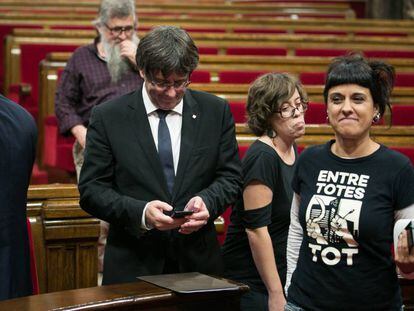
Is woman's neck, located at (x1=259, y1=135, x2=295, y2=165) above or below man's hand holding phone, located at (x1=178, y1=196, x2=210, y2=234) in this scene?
above

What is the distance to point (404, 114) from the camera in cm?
371

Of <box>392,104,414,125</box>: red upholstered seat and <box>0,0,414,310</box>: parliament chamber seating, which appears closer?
<box>0,0,414,310</box>: parliament chamber seating

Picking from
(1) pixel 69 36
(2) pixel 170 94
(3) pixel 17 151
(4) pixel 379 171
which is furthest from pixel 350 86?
(1) pixel 69 36

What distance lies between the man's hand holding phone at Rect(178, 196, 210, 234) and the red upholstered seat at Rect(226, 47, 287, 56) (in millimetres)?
3139

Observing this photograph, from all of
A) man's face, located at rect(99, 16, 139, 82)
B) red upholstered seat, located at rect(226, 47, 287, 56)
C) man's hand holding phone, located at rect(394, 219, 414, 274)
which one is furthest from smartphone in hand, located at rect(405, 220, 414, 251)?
red upholstered seat, located at rect(226, 47, 287, 56)

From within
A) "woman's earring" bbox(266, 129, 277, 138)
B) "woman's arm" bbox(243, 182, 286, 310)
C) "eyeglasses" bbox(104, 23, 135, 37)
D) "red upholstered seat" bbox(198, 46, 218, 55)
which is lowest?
"woman's arm" bbox(243, 182, 286, 310)

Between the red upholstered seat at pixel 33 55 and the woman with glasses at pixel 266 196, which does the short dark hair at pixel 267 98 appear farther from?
the red upholstered seat at pixel 33 55

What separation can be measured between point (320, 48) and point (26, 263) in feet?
11.7

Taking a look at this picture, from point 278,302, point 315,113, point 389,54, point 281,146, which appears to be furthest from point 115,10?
point 389,54

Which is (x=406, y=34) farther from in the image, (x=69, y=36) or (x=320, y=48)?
(x=69, y=36)

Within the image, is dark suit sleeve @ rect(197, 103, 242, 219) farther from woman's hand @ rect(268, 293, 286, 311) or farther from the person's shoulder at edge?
the person's shoulder at edge

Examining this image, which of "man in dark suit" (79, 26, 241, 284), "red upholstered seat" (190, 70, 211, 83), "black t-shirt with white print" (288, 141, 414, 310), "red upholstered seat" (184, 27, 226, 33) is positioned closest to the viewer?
"black t-shirt with white print" (288, 141, 414, 310)

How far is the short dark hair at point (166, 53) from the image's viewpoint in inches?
79.8

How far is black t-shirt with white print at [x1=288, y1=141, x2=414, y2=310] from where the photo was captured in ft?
6.00
